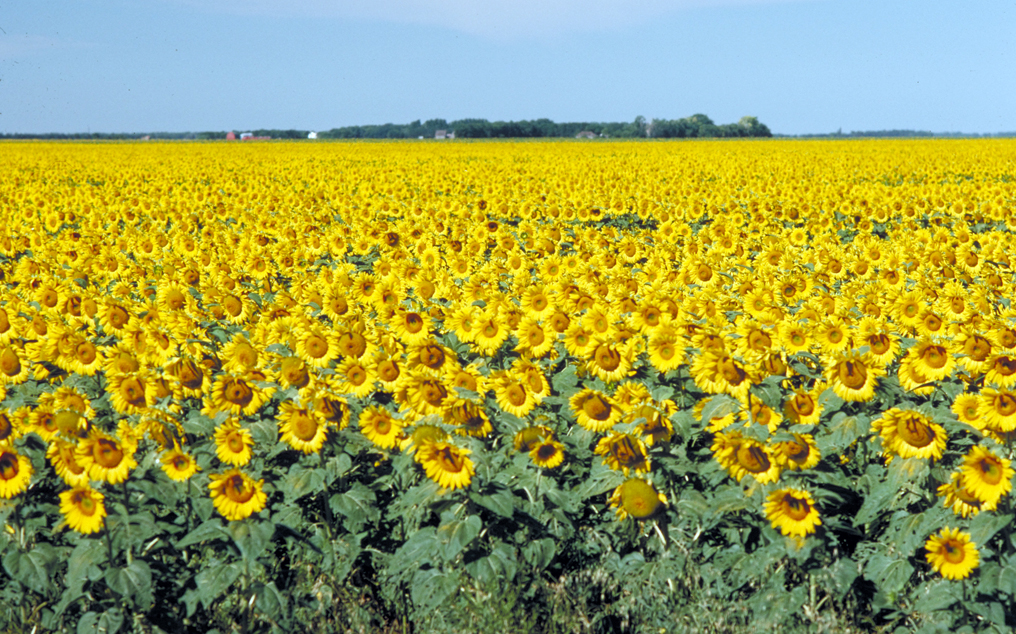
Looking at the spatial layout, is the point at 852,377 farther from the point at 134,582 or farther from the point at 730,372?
the point at 134,582

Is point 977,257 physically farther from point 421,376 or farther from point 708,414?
point 421,376

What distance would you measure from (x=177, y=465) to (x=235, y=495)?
0.35m

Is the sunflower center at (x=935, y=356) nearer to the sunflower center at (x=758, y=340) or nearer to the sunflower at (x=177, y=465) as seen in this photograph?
the sunflower center at (x=758, y=340)

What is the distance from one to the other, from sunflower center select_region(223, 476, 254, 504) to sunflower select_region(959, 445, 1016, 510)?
10.8ft

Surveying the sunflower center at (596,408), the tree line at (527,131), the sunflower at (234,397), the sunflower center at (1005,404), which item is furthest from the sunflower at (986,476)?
the tree line at (527,131)

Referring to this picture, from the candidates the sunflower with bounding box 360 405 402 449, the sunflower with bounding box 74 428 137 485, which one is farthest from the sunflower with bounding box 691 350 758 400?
the sunflower with bounding box 74 428 137 485

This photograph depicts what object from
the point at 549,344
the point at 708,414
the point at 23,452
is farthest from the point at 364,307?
the point at 708,414

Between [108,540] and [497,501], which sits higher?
[497,501]

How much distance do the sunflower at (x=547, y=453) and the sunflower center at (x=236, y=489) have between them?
1391mm

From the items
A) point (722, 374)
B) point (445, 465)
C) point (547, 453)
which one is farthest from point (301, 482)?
point (722, 374)

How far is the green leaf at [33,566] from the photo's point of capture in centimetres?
358

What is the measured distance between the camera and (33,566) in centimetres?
362

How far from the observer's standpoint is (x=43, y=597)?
3889 millimetres

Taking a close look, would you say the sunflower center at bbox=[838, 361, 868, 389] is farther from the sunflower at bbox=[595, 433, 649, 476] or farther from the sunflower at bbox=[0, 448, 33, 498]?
the sunflower at bbox=[0, 448, 33, 498]
